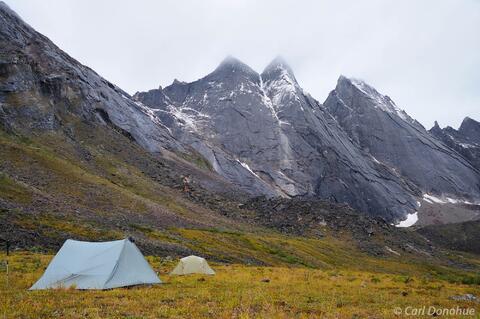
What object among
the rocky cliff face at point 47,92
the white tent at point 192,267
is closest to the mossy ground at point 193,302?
the white tent at point 192,267

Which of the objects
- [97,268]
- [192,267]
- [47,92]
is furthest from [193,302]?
[47,92]

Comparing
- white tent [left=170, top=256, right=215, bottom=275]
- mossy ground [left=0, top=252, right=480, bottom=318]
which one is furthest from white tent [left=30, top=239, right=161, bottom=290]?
white tent [left=170, top=256, right=215, bottom=275]

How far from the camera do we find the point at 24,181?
2408 inches

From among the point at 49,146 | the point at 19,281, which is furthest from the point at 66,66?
the point at 19,281

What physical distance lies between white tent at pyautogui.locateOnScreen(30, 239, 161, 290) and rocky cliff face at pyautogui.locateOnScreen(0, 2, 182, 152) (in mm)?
69021

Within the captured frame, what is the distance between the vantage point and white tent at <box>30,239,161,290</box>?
21.9 metres

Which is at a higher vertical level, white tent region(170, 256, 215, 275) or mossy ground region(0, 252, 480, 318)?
white tent region(170, 256, 215, 275)

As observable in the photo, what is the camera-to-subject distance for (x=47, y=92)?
108312 millimetres

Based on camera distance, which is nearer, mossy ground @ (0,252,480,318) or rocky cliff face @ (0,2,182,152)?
mossy ground @ (0,252,480,318)

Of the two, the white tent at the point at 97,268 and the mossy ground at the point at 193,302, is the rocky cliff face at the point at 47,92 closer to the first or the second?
the white tent at the point at 97,268

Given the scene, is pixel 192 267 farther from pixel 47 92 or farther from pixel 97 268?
pixel 47 92

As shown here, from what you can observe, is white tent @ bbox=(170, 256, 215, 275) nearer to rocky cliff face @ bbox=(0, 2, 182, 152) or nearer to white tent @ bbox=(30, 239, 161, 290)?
white tent @ bbox=(30, 239, 161, 290)

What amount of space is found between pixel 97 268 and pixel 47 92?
97.4m

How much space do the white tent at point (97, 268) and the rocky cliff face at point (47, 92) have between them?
69.0 metres
